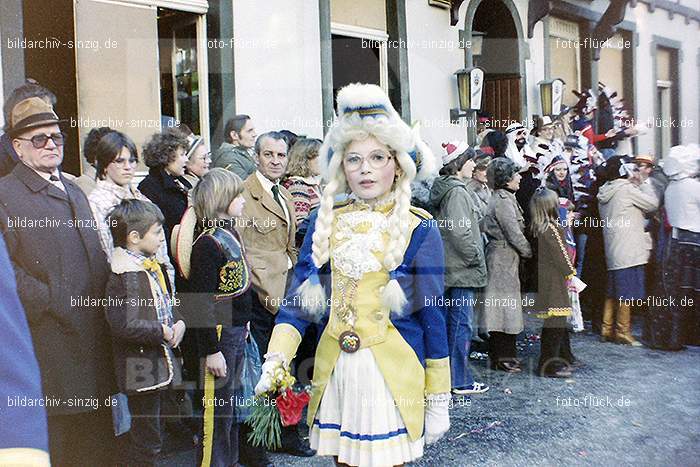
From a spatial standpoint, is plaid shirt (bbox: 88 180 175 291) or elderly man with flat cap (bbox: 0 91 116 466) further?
plaid shirt (bbox: 88 180 175 291)

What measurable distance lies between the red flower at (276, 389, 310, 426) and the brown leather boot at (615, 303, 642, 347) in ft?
11.7

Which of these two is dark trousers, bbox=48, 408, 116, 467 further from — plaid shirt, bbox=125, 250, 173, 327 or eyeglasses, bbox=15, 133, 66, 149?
eyeglasses, bbox=15, 133, 66, 149

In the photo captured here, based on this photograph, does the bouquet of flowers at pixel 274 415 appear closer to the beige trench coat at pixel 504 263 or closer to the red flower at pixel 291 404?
the red flower at pixel 291 404

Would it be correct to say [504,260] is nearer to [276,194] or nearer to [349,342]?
[276,194]

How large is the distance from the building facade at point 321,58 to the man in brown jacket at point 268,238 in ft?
3.45

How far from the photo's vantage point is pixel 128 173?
11.8ft

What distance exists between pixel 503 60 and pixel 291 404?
5.74 meters

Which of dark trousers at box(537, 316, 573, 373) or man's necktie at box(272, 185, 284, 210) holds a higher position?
man's necktie at box(272, 185, 284, 210)

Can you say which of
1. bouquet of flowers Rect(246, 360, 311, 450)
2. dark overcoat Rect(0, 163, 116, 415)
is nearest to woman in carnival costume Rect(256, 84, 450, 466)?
bouquet of flowers Rect(246, 360, 311, 450)

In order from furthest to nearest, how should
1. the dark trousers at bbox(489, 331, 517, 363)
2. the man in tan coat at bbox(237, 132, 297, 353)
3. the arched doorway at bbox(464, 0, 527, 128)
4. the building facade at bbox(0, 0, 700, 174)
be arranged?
the arched doorway at bbox(464, 0, 527, 128)
the dark trousers at bbox(489, 331, 517, 363)
the building facade at bbox(0, 0, 700, 174)
the man in tan coat at bbox(237, 132, 297, 353)

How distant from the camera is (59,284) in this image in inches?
122

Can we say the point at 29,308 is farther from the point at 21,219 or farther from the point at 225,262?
the point at 225,262

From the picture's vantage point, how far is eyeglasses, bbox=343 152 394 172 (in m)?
2.61

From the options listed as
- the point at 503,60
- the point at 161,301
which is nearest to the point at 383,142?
the point at 161,301
